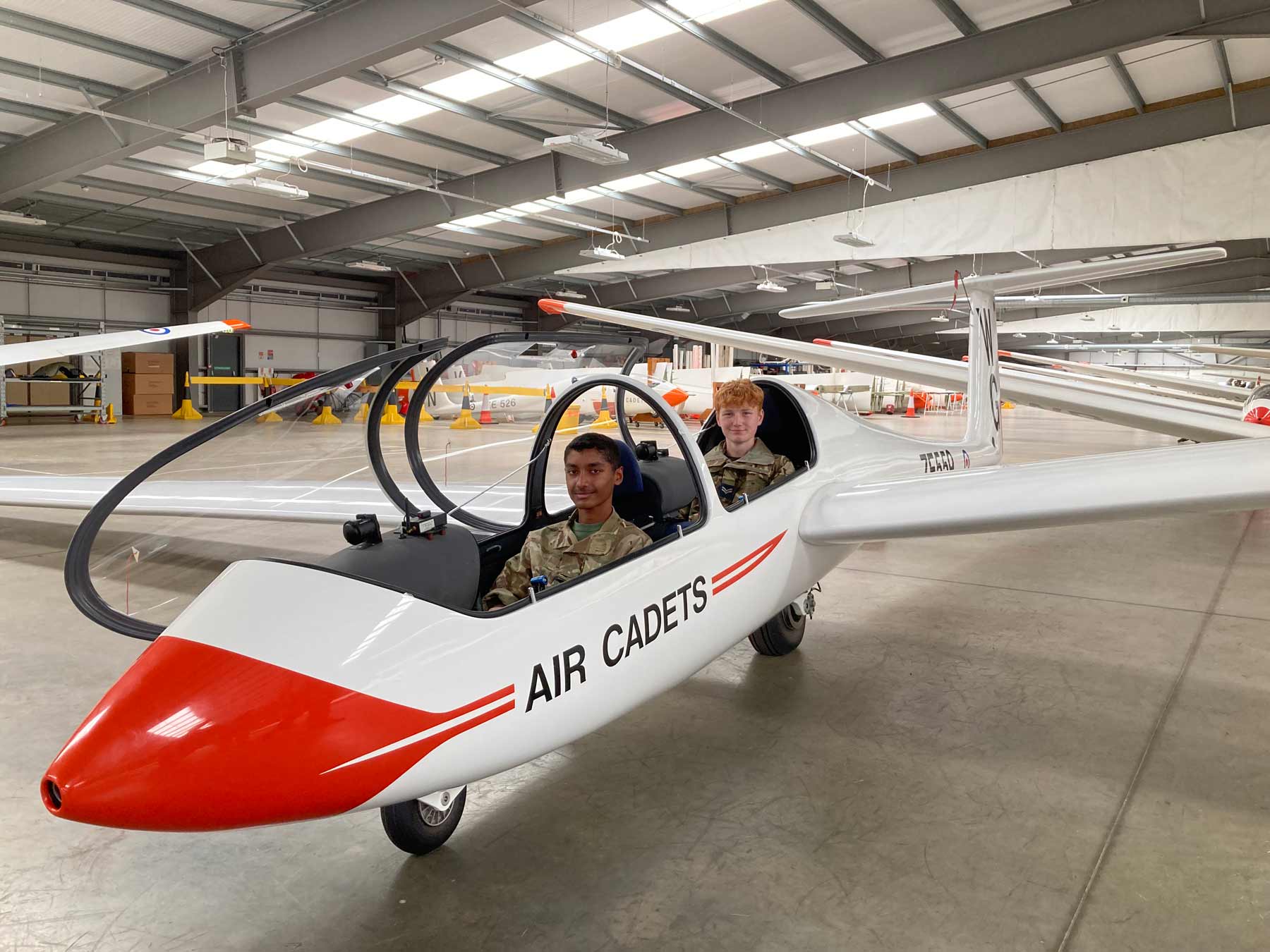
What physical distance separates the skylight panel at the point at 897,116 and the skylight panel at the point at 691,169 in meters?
3.73

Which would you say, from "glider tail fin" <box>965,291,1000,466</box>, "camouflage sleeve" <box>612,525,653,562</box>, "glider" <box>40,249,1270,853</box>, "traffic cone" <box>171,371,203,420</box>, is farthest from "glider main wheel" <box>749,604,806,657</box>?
"traffic cone" <box>171,371,203,420</box>

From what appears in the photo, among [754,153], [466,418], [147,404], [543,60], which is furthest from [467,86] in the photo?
[147,404]

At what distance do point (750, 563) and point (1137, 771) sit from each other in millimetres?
1558

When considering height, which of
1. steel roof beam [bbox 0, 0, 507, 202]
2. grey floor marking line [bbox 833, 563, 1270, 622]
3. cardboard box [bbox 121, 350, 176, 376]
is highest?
steel roof beam [bbox 0, 0, 507, 202]

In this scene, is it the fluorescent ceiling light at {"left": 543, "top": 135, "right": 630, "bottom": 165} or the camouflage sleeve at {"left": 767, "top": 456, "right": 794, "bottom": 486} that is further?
the fluorescent ceiling light at {"left": 543, "top": 135, "right": 630, "bottom": 165}

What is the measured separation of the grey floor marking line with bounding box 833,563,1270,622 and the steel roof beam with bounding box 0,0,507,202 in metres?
7.60

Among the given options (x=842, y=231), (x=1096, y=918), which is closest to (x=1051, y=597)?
(x=1096, y=918)

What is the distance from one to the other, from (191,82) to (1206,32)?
13893 millimetres

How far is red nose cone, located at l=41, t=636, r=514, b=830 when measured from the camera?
1735 millimetres

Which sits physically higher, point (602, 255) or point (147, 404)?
point (602, 255)

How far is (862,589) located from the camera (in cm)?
561

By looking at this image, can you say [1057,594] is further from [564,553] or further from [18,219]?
[18,219]

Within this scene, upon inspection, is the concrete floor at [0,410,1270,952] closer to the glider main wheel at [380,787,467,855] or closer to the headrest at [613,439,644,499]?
the glider main wheel at [380,787,467,855]

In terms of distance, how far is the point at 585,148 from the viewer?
12.2 meters
